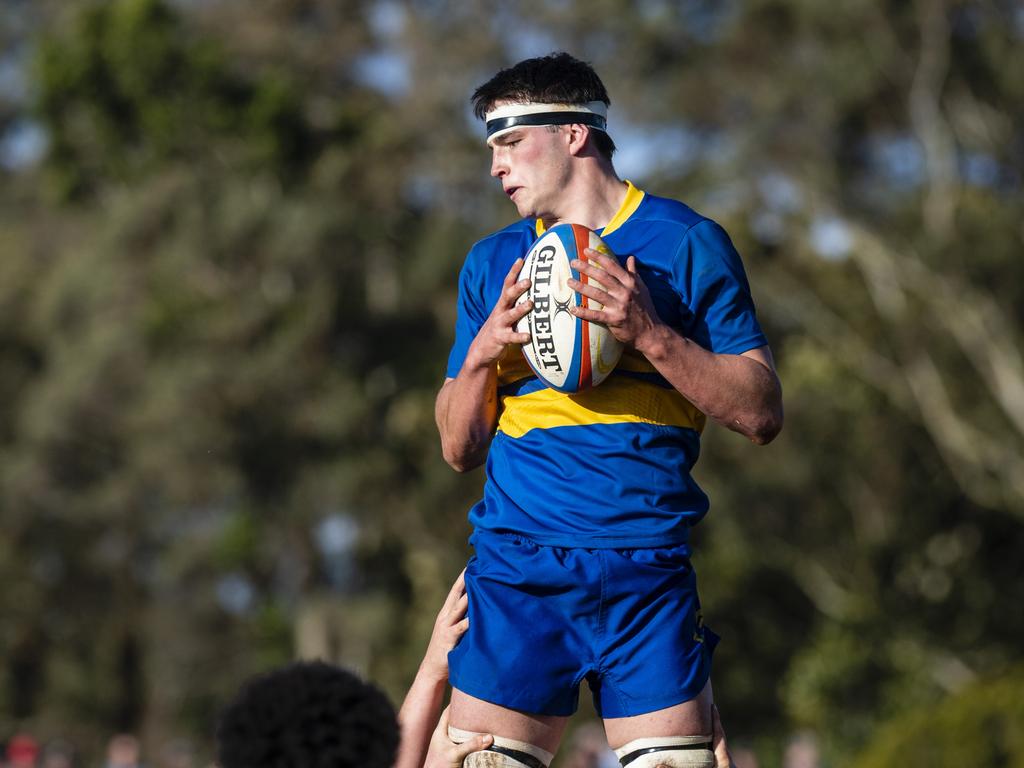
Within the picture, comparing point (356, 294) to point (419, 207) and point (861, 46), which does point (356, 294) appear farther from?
point (861, 46)

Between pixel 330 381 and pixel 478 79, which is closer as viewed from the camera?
pixel 330 381

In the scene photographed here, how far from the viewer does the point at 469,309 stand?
4828 millimetres

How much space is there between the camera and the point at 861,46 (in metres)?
29.0

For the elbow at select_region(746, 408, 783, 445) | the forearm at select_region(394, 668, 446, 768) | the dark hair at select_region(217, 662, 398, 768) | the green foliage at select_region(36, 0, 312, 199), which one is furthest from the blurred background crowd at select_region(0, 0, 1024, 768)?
the dark hair at select_region(217, 662, 398, 768)

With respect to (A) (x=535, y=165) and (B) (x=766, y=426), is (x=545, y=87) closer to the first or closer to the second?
(A) (x=535, y=165)

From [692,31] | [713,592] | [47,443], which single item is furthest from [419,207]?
[713,592]

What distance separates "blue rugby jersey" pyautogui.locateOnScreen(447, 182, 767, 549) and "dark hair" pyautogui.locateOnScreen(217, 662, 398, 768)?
154cm

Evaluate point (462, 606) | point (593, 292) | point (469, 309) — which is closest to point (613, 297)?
point (593, 292)

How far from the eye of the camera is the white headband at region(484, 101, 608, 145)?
4625 mm

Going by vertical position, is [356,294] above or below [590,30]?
below

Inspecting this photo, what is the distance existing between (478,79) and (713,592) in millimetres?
12516

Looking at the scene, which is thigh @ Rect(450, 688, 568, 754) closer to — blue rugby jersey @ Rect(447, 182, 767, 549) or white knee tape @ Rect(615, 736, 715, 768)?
white knee tape @ Rect(615, 736, 715, 768)

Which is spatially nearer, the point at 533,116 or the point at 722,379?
the point at 722,379

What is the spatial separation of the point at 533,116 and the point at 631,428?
0.87 m
